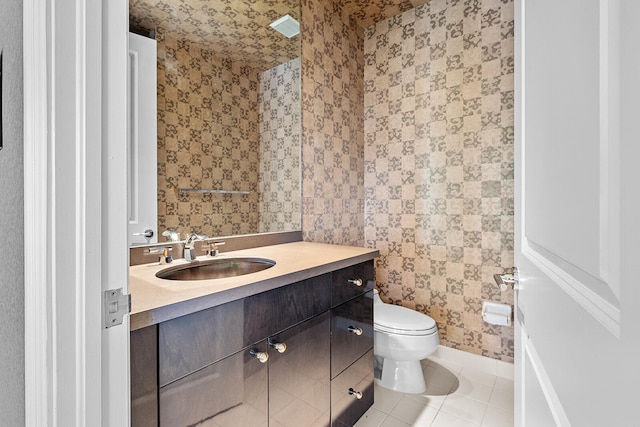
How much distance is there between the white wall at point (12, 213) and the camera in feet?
1.82

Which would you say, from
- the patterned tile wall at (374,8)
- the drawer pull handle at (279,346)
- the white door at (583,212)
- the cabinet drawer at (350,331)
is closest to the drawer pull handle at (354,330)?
the cabinet drawer at (350,331)

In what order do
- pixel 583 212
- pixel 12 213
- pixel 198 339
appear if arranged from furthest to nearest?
pixel 198 339, pixel 12 213, pixel 583 212

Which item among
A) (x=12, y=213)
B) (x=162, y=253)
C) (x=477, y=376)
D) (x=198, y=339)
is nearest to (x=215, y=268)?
(x=162, y=253)

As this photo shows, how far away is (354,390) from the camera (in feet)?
4.92

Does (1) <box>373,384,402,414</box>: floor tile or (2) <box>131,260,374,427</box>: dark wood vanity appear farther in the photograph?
(1) <box>373,384,402,414</box>: floor tile

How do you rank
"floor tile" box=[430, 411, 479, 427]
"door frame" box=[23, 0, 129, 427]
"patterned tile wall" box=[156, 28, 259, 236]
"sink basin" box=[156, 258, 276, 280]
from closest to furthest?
1. "door frame" box=[23, 0, 129, 427]
2. "sink basin" box=[156, 258, 276, 280]
3. "patterned tile wall" box=[156, 28, 259, 236]
4. "floor tile" box=[430, 411, 479, 427]

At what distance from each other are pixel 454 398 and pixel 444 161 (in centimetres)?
156

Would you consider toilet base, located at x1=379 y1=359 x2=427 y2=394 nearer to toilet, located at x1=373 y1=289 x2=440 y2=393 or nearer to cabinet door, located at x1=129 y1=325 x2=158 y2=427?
toilet, located at x1=373 y1=289 x2=440 y2=393

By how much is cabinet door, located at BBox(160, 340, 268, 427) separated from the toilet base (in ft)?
3.85

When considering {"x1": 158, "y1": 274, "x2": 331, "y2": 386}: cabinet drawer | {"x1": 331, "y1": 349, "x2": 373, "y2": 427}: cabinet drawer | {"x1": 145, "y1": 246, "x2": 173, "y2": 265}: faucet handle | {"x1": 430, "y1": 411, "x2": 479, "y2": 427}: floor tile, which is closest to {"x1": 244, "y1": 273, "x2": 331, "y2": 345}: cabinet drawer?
{"x1": 158, "y1": 274, "x2": 331, "y2": 386}: cabinet drawer

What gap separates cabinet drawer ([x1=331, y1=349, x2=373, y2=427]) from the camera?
1.38m

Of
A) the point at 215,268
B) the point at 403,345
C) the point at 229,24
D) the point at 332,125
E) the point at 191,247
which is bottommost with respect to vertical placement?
the point at 403,345

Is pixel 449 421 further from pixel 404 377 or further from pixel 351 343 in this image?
pixel 351 343

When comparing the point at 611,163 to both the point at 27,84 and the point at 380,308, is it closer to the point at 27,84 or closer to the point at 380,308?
the point at 27,84
